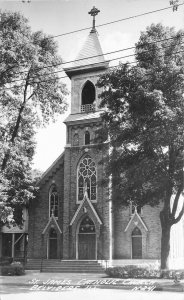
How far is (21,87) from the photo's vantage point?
23.0 meters

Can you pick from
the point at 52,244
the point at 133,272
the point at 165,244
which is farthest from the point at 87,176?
the point at 133,272

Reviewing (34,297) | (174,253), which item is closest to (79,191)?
(174,253)

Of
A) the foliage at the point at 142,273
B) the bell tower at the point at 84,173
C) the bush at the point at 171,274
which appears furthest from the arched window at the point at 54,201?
the bush at the point at 171,274

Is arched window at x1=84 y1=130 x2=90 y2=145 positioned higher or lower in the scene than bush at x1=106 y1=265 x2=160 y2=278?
higher

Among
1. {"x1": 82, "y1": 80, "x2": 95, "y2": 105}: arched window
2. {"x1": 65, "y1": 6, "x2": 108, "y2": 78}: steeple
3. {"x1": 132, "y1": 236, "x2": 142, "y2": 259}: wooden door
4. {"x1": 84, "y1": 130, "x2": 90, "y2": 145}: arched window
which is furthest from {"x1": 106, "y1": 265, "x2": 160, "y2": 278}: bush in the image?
{"x1": 65, "y1": 6, "x2": 108, "y2": 78}: steeple

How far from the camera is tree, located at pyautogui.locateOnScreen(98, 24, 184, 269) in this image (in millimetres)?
18391

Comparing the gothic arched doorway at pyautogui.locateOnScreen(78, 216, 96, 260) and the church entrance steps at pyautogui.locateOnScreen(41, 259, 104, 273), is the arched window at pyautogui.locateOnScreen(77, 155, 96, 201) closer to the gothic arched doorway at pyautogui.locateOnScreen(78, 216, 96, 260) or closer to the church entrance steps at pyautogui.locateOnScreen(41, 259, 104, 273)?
the gothic arched doorway at pyautogui.locateOnScreen(78, 216, 96, 260)

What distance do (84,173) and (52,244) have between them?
662 centimetres

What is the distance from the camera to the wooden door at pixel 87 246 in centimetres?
3086

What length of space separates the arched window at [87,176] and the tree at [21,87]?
7.81m

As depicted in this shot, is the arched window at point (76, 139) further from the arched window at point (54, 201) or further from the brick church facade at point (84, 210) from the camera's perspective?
the arched window at point (54, 201)

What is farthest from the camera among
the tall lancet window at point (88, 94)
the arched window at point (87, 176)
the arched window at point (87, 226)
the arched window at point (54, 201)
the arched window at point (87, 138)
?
the tall lancet window at point (88, 94)

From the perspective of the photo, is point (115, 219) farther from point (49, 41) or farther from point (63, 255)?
point (49, 41)

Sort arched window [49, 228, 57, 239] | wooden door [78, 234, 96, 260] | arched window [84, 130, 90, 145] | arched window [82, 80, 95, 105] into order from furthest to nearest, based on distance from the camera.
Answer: arched window [82, 80, 95, 105], arched window [84, 130, 90, 145], arched window [49, 228, 57, 239], wooden door [78, 234, 96, 260]
